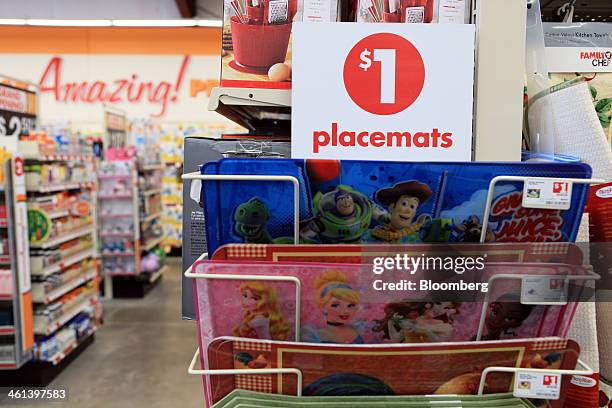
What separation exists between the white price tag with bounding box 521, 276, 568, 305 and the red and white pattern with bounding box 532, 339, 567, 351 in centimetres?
6

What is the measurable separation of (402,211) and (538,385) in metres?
0.28

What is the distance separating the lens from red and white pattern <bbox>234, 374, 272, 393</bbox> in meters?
0.67

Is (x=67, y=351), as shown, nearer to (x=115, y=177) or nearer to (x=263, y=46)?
(x=115, y=177)

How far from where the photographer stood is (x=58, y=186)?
418 cm

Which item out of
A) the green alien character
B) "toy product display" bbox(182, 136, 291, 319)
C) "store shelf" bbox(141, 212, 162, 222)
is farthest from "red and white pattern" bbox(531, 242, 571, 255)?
"store shelf" bbox(141, 212, 162, 222)

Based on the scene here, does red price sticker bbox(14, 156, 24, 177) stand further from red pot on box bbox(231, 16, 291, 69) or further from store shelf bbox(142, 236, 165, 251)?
red pot on box bbox(231, 16, 291, 69)

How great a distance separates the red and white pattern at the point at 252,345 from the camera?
2.15ft

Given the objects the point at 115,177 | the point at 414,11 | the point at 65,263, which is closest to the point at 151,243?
the point at 115,177

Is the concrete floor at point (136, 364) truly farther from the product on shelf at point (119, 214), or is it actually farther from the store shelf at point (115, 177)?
the store shelf at point (115, 177)

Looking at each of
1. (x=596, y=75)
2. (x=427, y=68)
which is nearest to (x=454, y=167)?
(x=427, y=68)

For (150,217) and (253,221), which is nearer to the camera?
(253,221)

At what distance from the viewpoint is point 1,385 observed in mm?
3818

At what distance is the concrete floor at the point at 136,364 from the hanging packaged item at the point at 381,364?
329 cm

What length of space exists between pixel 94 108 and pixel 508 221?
33.3ft
